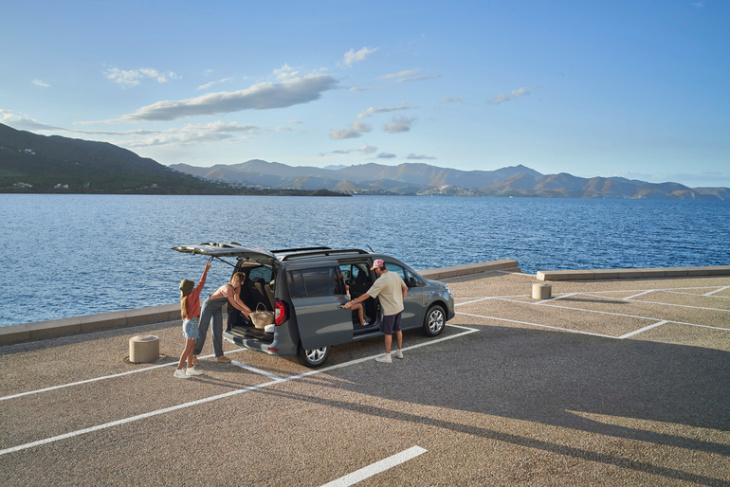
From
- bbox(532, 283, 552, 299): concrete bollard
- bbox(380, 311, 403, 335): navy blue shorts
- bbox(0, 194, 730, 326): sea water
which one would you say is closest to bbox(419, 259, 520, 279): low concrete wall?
bbox(532, 283, 552, 299): concrete bollard

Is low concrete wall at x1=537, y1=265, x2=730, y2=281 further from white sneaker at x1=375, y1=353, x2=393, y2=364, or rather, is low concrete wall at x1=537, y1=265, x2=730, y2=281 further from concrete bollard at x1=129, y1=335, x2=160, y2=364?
concrete bollard at x1=129, y1=335, x2=160, y2=364

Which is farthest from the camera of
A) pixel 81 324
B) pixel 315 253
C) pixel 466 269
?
pixel 466 269

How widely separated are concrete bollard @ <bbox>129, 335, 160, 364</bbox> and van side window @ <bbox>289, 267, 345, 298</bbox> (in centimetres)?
293

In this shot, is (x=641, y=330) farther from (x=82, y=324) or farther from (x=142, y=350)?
(x=82, y=324)

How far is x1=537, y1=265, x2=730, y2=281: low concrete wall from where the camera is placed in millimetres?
19516

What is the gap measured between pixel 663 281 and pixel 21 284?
Answer: 3358cm

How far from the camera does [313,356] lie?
8719 mm

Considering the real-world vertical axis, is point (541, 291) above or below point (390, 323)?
below

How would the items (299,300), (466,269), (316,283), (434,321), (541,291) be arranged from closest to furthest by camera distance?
1. (299,300)
2. (316,283)
3. (434,321)
4. (541,291)
5. (466,269)

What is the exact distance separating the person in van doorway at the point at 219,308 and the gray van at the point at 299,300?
0.24 m

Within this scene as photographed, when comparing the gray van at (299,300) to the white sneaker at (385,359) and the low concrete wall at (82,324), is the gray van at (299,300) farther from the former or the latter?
the low concrete wall at (82,324)

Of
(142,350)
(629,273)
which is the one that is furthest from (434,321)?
(629,273)

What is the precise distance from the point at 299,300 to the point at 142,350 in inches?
123

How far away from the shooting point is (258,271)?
9.21 m
